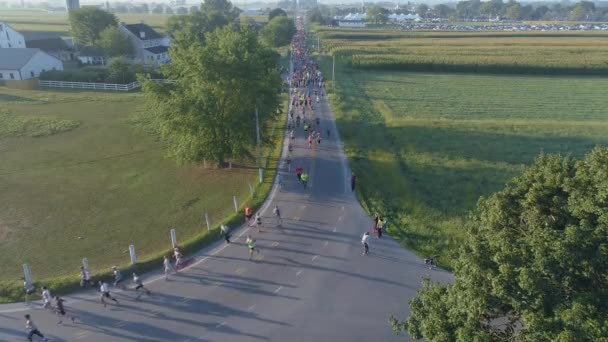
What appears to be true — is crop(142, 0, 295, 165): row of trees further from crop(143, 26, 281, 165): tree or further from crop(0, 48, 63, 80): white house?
crop(0, 48, 63, 80): white house

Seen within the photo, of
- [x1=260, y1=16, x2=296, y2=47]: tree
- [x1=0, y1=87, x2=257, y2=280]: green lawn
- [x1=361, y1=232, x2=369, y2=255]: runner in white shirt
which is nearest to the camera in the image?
[x1=361, y1=232, x2=369, y2=255]: runner in white shirt

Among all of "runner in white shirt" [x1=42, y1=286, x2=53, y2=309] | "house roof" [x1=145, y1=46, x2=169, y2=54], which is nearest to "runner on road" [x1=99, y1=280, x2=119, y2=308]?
"runner in white shirt" [x1=42, y1=286, x2=53, y2=309]

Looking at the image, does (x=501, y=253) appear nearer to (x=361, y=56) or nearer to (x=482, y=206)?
(x=482, y=206)

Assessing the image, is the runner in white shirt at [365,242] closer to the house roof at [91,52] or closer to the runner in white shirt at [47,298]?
the runner in white shirt at [47,298]

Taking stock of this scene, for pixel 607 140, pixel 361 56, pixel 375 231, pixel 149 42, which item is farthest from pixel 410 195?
pixel 149 42

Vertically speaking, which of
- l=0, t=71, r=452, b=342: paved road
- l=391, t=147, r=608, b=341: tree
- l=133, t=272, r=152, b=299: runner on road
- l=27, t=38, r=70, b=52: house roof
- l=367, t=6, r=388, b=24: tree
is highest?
l=367, t=6, r=388, b=24: tree

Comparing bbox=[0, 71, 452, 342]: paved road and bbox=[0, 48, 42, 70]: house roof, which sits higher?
bbox=[0, 48, 42, 70]: house roof

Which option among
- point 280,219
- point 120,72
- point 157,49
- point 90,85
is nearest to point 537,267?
point 280,219
